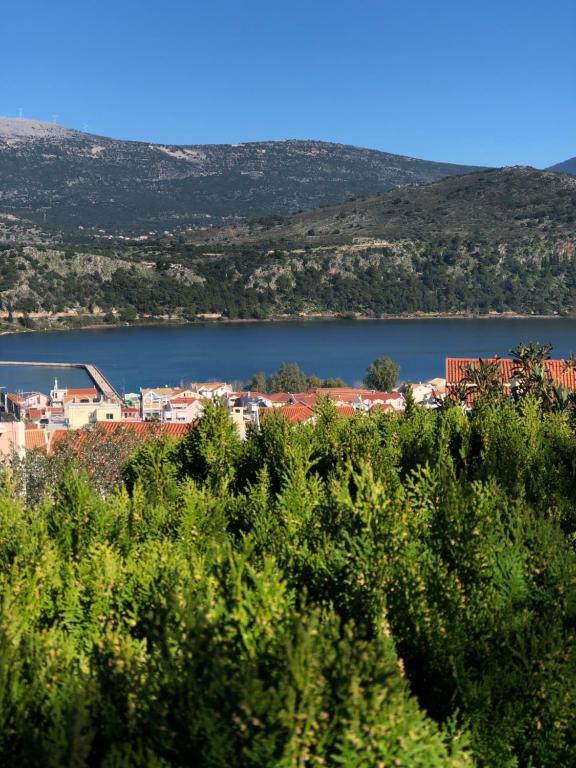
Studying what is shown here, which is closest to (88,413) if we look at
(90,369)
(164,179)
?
(90,369)

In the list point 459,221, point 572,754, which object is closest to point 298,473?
point 572,754

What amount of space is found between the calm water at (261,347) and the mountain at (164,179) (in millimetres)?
68913

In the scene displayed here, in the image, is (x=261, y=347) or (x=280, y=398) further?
(x=261, y=347)

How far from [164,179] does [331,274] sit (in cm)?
8197

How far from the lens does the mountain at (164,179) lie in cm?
16012

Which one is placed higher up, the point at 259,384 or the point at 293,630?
the point at 293,630

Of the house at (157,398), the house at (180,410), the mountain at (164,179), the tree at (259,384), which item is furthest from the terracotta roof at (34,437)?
the mountain at (164,179)

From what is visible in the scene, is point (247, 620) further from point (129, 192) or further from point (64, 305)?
point (129, 192)

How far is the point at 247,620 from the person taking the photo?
3875 mm

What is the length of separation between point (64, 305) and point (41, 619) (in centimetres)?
9014

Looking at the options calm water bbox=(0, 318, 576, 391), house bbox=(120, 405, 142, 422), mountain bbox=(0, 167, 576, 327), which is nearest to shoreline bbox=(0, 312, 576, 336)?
mountain bbox=(0, 167, 576, 327)

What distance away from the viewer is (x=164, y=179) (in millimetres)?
176375

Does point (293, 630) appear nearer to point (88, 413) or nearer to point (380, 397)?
point (88, 413)

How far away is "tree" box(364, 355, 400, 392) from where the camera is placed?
46.8 m
